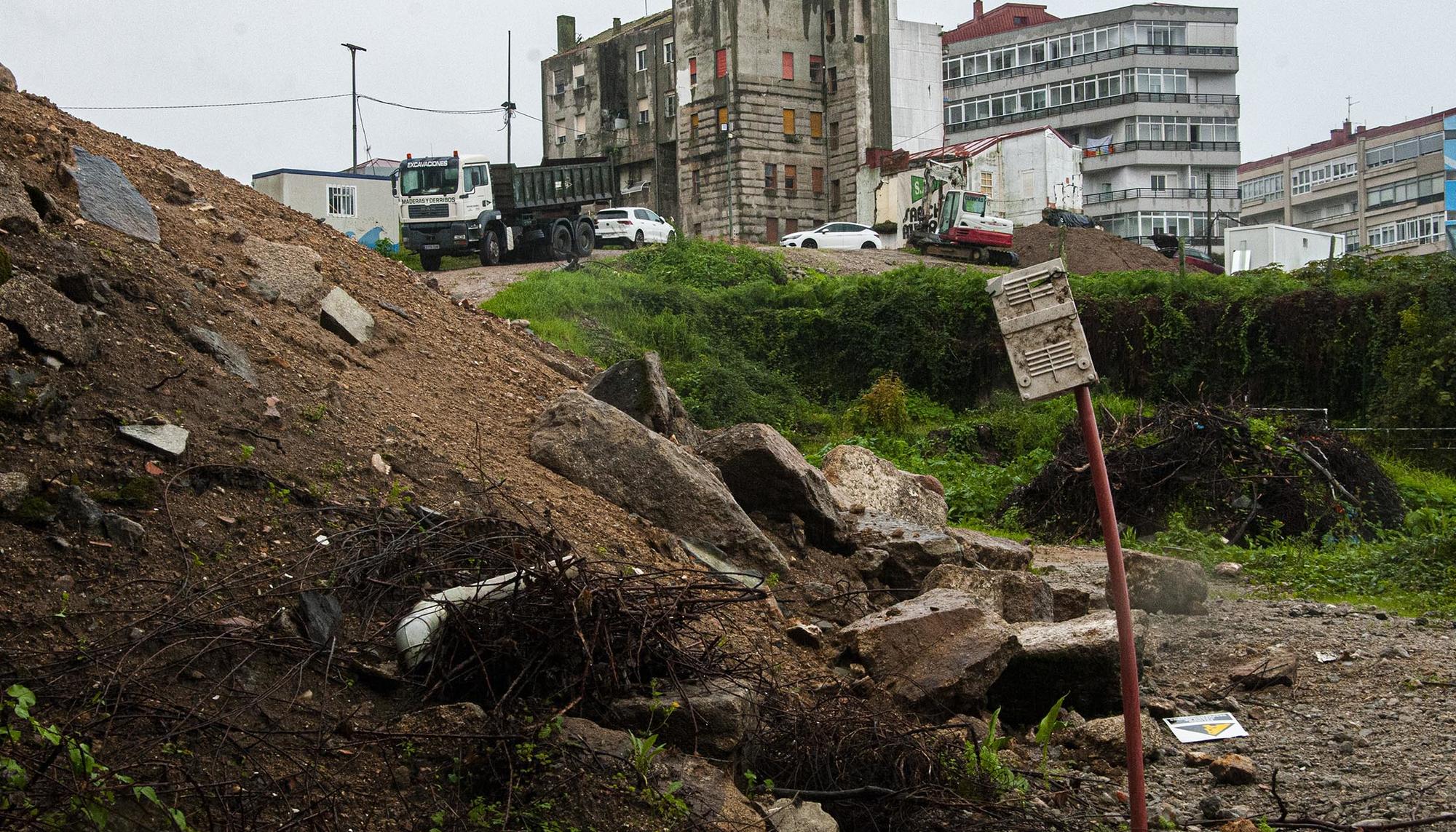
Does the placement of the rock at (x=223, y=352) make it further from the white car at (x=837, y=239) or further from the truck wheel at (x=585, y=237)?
the white car at (x=837, y=239)

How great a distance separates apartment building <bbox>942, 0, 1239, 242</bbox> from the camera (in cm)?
6041

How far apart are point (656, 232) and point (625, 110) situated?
20.5m

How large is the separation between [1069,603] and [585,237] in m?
23.9

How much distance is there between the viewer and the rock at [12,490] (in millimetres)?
4566

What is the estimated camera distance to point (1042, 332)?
3742 mm

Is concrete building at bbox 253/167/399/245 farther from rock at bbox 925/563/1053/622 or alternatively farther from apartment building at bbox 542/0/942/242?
rock at bbox 925/563/1053/622

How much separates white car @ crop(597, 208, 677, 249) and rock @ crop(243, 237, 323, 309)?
85.8 feet

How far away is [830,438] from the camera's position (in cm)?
2069

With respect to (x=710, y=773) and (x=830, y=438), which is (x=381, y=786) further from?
(x=830, y=438)

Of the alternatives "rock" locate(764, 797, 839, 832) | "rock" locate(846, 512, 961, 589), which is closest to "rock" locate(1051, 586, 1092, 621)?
"rock" locate(846, 512, 961, 589)

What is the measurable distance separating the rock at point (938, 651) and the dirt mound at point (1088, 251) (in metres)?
30.7

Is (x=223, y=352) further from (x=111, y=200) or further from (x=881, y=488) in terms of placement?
(x=881, y=488)

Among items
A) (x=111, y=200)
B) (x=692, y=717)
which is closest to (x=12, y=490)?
(x=692, y=717)

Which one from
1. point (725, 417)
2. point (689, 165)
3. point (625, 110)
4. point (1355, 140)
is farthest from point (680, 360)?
point (1355, 140)
